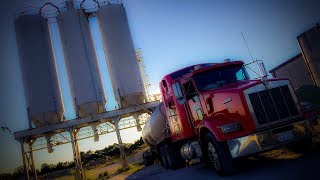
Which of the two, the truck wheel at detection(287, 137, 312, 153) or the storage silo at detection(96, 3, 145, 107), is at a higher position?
the storage silo at detection(96, 3, 145, 107)

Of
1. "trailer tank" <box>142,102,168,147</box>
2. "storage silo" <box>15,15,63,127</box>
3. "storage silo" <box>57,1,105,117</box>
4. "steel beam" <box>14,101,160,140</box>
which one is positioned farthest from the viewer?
"storage silo" <box>57,1,105,117</box>

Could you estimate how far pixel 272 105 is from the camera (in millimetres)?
6586

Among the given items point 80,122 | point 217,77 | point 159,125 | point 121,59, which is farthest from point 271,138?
point 121,59

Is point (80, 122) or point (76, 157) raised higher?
point (80, 122)

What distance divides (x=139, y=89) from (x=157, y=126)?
10.6 metres

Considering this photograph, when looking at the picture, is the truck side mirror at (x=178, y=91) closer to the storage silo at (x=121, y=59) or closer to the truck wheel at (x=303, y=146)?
the truck wheel at (x=303, y=146)

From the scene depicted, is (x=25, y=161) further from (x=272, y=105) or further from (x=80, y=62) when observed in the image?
(x=272, y=105)

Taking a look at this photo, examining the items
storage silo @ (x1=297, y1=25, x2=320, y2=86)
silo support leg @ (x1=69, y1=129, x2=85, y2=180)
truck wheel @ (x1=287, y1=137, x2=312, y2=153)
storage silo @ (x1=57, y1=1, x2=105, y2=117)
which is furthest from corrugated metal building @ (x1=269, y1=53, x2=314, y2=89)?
silo support leg @ (x1=69, y1=129, x2=85, y2=180)

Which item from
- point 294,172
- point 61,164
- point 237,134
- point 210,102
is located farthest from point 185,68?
point 61,164

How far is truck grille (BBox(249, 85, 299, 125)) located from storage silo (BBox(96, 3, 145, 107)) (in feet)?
54.2

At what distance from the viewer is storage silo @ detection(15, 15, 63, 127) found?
68.6 feet

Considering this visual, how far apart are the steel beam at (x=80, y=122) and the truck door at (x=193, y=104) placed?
1345 cm

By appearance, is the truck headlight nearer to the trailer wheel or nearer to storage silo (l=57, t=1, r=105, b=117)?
the trailer wheel

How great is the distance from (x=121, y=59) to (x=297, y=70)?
16751mm
